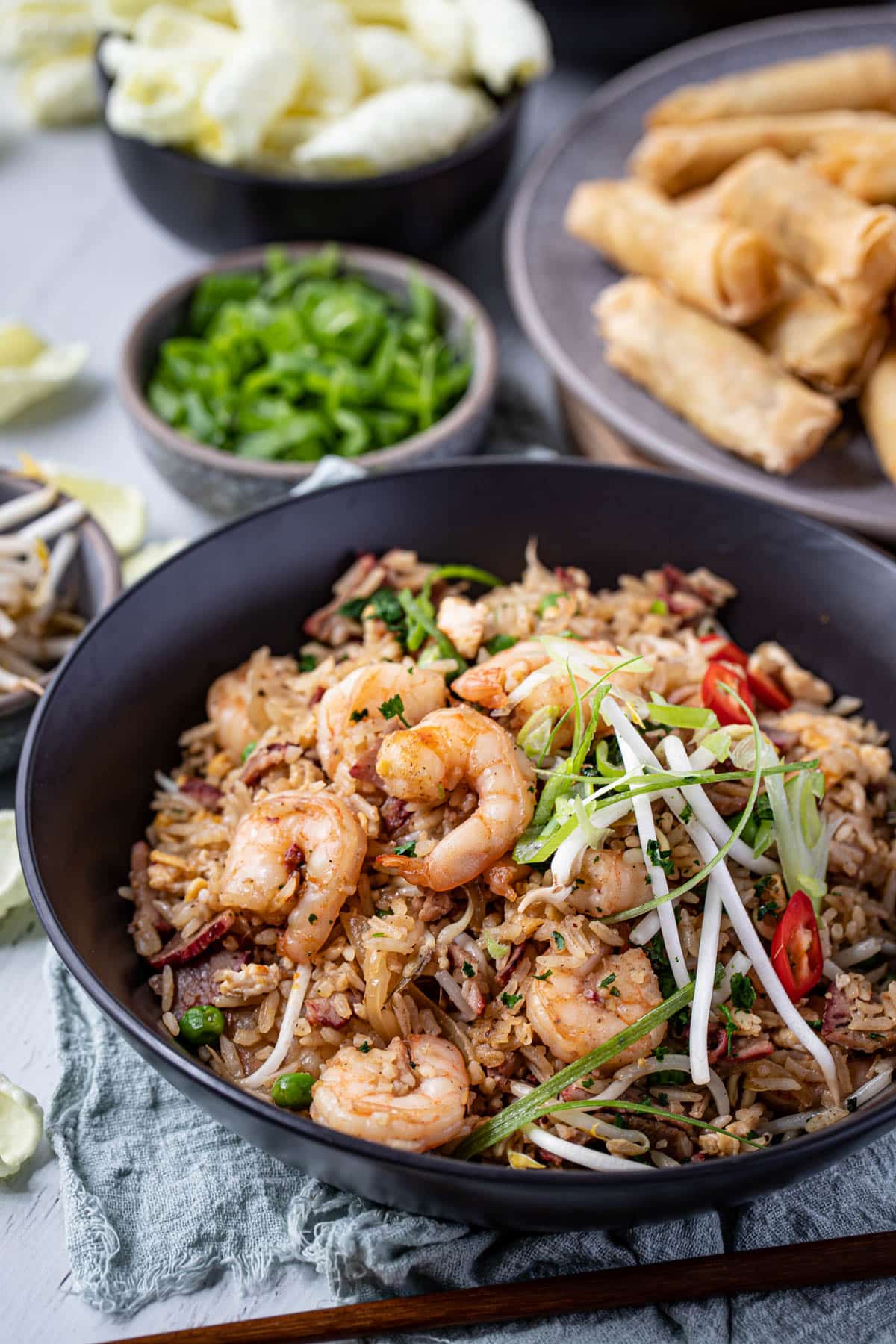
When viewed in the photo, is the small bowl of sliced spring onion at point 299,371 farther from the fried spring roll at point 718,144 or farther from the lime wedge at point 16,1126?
the lime wedge at point 16,1126

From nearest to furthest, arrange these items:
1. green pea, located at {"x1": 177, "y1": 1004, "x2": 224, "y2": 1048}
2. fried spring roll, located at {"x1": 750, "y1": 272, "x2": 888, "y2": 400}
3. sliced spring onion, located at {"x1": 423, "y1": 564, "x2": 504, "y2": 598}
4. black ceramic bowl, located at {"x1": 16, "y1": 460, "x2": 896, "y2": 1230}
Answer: black ceramic bowl, located at {"x1": 16, "y1": 460, "x2": 896, "y2": 1230} < green pea, located at {"x1": 177, "y1": 1004, "x2": 224, "y2": 1048} < sliced spring onion, located at {"x1": 423, "y1": 564, "x2": 504, "y2": 598} < fried spring roll, located at {"x1": 750, "y1": 272, "x2": 888, "y2": 400}

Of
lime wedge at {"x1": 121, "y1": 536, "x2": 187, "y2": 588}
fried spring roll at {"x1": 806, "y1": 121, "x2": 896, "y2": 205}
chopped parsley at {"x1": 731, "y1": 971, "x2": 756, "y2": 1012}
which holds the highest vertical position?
fried spring roll at {"x1": 806, "y1": 121, "x2": 896, "y2": 205}

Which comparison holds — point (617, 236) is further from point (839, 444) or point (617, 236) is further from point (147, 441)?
point (147, 441)

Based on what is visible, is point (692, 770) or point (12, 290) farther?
point (12, 290)

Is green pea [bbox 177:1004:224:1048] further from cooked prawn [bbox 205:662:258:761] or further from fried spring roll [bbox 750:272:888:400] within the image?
fried spring roll [bbox 750:272:888:400]

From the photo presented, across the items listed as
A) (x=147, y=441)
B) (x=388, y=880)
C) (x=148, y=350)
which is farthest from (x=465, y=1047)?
(x=148, y=350)

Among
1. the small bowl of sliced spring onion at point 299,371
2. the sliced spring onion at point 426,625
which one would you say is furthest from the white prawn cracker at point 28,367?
the sliced spring onion at point 426,625

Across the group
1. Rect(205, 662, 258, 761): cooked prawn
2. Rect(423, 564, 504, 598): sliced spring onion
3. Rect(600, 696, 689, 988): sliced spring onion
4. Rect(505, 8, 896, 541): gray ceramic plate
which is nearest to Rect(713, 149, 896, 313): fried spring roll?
Rect(505, 8, 896, 541): gray ceramic plate
